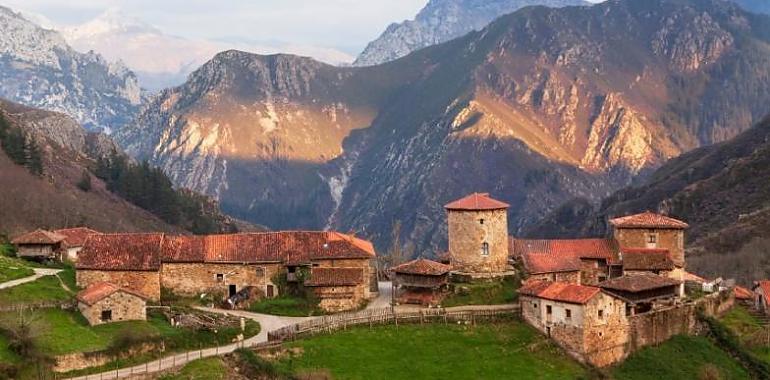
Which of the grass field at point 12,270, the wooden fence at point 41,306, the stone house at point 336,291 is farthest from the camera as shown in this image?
the stone house at point 336,291

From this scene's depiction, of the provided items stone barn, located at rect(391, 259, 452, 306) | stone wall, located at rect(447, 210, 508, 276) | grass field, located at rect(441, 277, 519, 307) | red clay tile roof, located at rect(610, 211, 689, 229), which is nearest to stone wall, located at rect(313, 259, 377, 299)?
stone barn, located at rect(391, 259, 452, 306)

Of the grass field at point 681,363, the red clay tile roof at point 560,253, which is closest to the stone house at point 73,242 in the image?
the red clay tile roof at point 560,253

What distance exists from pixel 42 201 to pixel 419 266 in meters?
82.1

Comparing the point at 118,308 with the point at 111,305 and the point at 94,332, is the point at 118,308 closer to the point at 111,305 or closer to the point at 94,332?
the point at 111,305

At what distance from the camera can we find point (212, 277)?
71.2m

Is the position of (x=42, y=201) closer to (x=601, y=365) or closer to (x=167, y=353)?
(x=167, y=353)

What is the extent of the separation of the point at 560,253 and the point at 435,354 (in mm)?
20700

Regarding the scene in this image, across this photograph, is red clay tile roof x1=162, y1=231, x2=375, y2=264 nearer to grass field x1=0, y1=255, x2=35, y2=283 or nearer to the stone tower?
the stone tower

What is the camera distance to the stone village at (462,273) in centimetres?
6291

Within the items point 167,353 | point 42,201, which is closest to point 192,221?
point 42,201

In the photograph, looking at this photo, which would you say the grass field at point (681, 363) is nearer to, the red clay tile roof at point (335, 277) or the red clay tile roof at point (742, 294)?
the red clay tile roof at point (742, 294)

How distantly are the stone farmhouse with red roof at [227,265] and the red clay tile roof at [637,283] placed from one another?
17.7 meters

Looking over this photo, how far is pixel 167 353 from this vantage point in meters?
57.2

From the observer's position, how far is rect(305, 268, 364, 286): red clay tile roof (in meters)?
68.5
